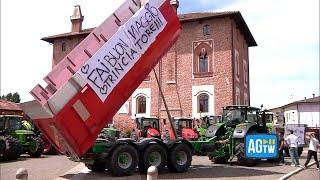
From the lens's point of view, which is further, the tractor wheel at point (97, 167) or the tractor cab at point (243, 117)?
the tractor cab at point (243, 117)

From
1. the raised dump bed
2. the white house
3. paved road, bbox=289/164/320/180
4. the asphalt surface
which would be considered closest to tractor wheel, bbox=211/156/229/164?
the asphalt surface

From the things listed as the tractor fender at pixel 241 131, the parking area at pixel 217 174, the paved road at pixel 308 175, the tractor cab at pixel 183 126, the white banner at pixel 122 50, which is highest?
the white banner at pixel 122 50

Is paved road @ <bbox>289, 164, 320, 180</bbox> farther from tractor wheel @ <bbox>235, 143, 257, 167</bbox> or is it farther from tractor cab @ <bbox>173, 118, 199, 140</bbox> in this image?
tractor cab @ <bbox>173, 118, 199, 140</bbox>

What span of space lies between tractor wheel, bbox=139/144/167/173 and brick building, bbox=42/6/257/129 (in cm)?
2139

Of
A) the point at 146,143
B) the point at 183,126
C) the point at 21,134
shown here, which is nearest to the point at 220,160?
the point at 146,143

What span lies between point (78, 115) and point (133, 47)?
8.87ft

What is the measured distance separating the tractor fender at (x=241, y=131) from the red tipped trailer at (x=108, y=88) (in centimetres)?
276

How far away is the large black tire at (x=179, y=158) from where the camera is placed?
1393 centimetres

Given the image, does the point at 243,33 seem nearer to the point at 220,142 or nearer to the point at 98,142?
the point at 220,142

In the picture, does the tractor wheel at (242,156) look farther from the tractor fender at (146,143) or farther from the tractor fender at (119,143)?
the tractor fender at (119,143)

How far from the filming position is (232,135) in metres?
16.6

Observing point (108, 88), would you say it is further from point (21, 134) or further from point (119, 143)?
point (21, 134)

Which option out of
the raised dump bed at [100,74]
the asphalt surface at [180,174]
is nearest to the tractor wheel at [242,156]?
the asphalt surface at [180,174]

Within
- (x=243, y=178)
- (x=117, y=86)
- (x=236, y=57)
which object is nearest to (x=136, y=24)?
(x=117, y=86)
